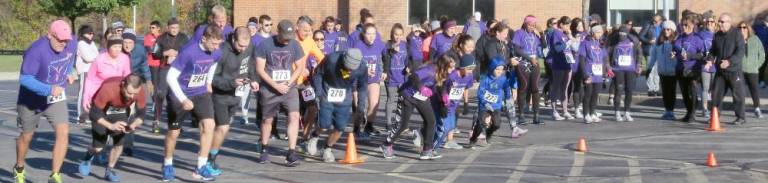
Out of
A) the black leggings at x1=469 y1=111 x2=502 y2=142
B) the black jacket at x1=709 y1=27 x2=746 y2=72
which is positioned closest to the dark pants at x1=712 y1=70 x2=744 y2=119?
the black jacket at x1=709 y1=27 x2=746 y2=72

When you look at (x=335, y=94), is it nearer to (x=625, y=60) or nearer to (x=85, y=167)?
(x=85, y=167)

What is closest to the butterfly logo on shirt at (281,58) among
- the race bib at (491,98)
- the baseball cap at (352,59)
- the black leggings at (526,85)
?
the baseball cap at (352,59)

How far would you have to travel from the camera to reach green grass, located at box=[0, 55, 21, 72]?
1464 inches

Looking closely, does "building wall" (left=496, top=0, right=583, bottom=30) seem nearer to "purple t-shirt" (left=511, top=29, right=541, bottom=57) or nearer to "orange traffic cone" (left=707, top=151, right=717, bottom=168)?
"purple t-shirt" (left=511, top=29, right=541, bottom=57)

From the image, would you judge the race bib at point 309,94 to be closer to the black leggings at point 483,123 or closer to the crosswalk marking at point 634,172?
the black leggings at point 483,123

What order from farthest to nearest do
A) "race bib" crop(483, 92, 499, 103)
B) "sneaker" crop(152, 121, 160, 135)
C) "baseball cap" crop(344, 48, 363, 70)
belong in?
1. "sneaker" crop(152, 121, 160, 135)
2. "race bib" crop(483, 92, 499, 103)
3. "baseball cap" crop(344, 48, 363, 70)

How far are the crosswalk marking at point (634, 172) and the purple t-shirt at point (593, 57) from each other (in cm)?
440

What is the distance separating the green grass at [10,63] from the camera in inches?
1464

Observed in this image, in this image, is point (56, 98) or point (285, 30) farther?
point (285, 30)

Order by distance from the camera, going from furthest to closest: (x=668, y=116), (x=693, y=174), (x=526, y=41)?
(x=668, y=116) < (x=526, y=41) < (x=693, y=174)

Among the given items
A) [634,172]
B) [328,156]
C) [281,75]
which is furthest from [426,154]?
[634,172]

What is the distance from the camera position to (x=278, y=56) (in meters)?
12.8

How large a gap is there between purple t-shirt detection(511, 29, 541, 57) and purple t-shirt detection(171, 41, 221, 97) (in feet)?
21.0

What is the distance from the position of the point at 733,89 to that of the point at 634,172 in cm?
597
